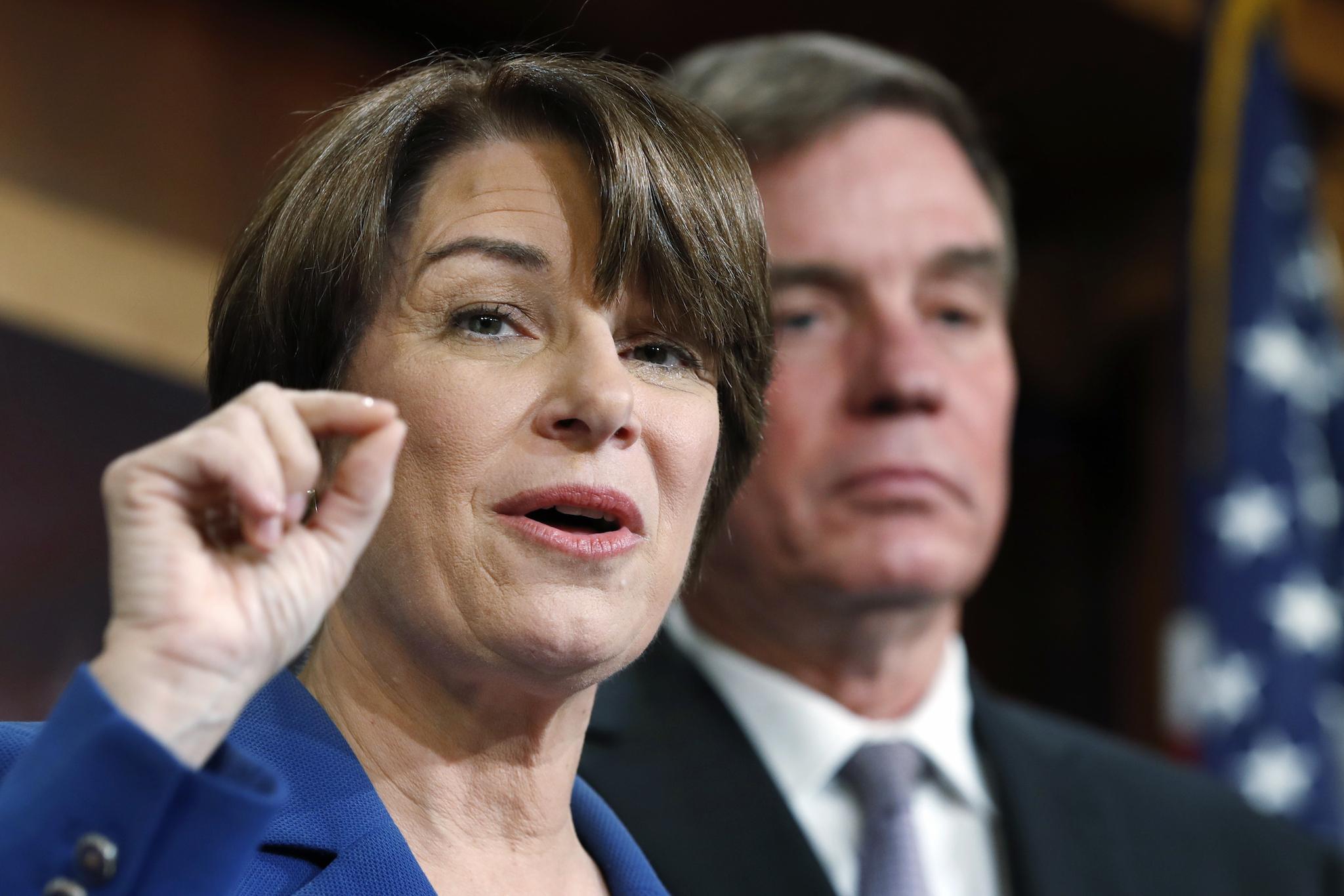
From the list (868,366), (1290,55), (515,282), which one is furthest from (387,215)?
(1290,55)

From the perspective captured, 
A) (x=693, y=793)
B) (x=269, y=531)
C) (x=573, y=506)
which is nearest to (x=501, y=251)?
(x=573, y=506)

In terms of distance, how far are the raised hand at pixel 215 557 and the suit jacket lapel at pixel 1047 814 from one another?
44.3 inches

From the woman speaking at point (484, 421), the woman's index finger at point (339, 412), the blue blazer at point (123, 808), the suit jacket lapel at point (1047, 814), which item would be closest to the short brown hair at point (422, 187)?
the woman speaking at point (484, 421)

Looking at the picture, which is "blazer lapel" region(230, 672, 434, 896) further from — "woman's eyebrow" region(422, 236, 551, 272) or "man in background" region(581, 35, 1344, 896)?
"man in background" region(581, 35, 1344, 896)

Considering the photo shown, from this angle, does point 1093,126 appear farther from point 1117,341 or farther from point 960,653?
point 960,653

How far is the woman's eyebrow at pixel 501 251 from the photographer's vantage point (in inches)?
40.5

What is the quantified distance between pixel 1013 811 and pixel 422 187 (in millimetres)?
1081

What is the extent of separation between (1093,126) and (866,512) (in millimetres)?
1788

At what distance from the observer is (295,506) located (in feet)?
2.75

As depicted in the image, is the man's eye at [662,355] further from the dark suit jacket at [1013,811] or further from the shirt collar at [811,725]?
the shirt collar at [811,725]

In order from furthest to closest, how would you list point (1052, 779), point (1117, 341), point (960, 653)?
point (1117, 341) → point (960, 653) → point (1052, 779)

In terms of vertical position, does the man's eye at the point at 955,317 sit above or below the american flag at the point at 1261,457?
above

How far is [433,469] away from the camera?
1003 millimetres

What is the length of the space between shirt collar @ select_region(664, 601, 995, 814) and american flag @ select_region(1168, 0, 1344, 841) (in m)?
1.04
